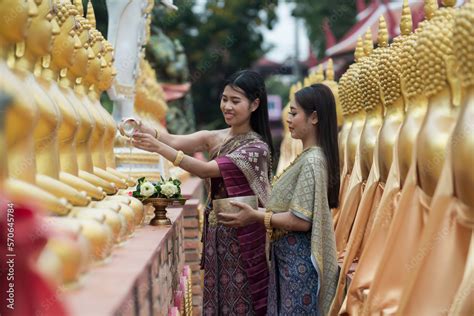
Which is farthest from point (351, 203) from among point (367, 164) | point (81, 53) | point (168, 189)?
point (81, 53)

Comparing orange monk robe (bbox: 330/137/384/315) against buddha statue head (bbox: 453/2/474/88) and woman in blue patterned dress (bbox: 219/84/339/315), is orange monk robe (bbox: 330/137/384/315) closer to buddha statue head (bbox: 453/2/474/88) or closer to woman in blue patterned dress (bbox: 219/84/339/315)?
woman in blue patterned dress (bbox: 219/84/339/315)

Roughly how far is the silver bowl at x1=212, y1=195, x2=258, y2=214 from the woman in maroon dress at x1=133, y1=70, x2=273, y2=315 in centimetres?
17

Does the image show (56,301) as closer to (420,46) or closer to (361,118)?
(420,46)

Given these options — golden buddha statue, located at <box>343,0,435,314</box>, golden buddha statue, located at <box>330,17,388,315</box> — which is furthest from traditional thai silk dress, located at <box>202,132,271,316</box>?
golden buddha statue, located at <box>343,0,435,314</box>

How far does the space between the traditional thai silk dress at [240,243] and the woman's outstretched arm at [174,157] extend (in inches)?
2.1

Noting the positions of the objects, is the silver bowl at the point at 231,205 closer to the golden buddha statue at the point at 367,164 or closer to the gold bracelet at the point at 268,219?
the gold bracelet at the point at 268,219

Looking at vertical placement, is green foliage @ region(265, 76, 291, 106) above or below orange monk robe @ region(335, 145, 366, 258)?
above

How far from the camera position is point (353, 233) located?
13.1ft

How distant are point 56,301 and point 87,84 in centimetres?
201

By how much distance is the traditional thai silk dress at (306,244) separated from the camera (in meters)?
3.60

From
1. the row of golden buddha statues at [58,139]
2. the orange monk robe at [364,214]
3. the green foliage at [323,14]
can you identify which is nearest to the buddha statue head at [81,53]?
the row of golden buddha statues at [58,139]

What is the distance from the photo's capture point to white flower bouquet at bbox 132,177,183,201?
13.0 feet

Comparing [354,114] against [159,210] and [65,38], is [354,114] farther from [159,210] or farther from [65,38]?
[65,38]

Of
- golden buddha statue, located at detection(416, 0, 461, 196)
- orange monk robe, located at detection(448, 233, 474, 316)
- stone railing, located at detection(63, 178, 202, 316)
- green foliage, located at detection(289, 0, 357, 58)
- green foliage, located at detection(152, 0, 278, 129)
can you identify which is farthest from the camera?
green foliage, located at detection(289, 0, 357, 58)
